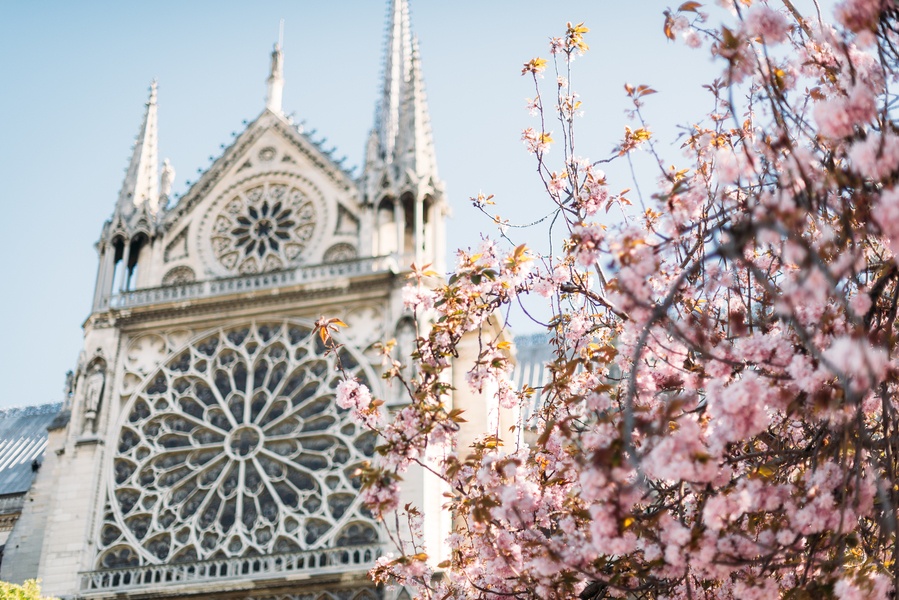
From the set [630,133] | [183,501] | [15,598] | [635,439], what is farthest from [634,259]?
[183,501]

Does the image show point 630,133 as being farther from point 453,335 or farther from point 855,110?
point 855,110

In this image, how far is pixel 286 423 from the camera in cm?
2203

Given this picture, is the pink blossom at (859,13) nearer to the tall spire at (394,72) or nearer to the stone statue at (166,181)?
the tall spire at (394,72)

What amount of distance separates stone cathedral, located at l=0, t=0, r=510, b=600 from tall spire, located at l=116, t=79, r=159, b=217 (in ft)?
0.24

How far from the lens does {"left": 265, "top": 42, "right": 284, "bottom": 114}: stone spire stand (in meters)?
27.4

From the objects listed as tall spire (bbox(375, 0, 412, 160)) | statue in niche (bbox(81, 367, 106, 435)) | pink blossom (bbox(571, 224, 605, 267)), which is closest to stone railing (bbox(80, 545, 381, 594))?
statue in niche (bbox(81, 367, 106, 435))

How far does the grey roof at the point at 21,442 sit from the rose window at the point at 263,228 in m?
9.20

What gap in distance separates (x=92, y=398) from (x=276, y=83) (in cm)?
988

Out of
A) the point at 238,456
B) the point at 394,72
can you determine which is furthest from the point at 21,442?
the point at 394,72

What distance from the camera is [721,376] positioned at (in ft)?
23.3

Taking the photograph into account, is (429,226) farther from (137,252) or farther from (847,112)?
(847,112)

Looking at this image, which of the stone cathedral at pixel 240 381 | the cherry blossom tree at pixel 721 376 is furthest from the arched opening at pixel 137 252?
the cherry blossom tree at pixel 721 376

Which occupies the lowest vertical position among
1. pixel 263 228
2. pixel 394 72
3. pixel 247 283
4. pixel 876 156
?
pixel 876 156

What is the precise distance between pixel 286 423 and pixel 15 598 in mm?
6059
